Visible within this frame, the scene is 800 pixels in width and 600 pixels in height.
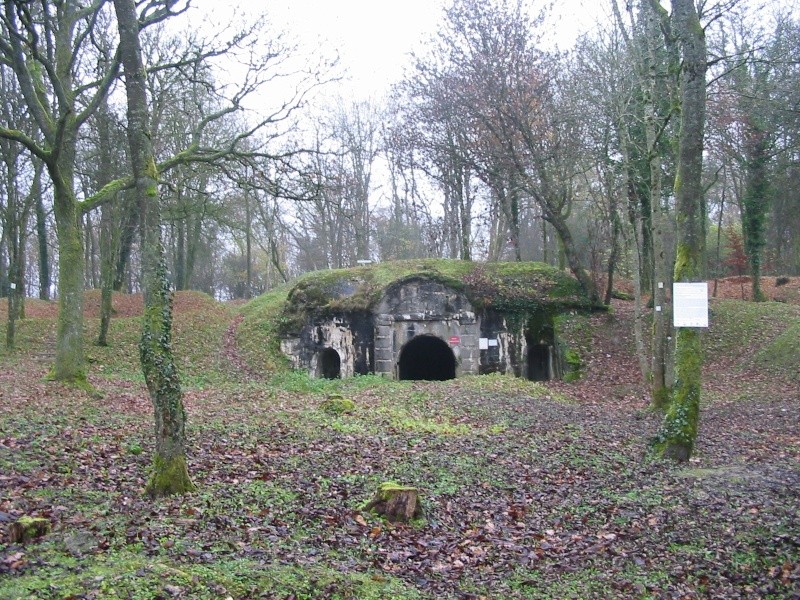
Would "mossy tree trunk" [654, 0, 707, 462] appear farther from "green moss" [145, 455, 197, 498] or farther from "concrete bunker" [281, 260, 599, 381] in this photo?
"concrete bunker" [281, 260, 599, 381]

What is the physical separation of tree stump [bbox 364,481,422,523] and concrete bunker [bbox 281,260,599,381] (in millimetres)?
15987

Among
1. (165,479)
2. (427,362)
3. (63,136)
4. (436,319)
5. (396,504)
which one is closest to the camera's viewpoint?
(165,479)

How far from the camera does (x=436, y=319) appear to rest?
23.7m

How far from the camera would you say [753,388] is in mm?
18469

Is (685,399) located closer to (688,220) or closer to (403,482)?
(688,220)

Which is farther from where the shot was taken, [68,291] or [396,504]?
[68,291]

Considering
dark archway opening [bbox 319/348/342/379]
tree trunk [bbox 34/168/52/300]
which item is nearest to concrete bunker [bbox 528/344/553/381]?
dark archway opening [bbox 319/348/342/379]

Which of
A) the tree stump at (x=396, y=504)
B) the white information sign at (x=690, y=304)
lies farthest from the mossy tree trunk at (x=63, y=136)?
the white information sign at (x=690, y=304)

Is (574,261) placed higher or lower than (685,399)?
higher

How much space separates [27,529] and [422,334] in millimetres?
18865

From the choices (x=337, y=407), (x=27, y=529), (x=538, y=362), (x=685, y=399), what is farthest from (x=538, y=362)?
(x=27, y=529)

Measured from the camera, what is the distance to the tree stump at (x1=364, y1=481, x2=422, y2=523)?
23.7 ft

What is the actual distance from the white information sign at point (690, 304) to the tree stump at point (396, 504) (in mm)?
4573

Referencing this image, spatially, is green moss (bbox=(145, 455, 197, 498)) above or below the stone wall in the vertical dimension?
below
